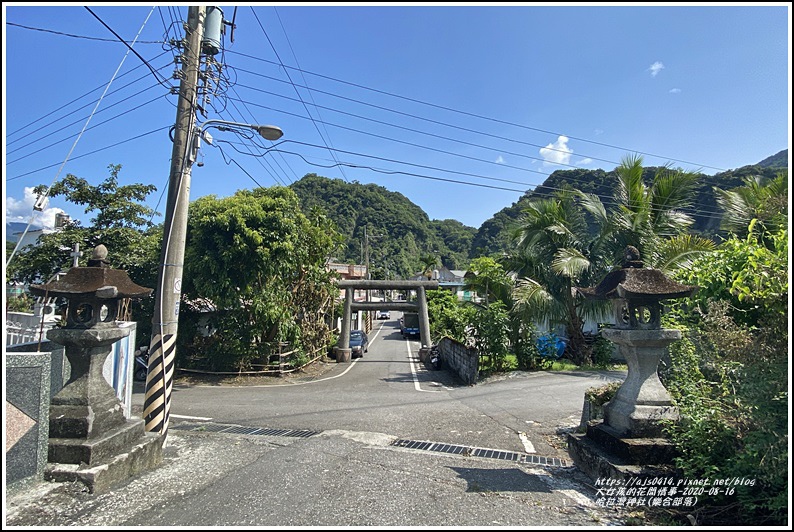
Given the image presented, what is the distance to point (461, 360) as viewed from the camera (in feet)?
47.2

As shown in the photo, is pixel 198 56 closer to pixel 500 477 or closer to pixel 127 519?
pixel 127 519

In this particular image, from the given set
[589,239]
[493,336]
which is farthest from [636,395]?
[589,239]

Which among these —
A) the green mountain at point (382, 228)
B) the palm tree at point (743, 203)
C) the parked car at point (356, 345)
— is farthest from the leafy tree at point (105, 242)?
the green mountain at point (382, 228)

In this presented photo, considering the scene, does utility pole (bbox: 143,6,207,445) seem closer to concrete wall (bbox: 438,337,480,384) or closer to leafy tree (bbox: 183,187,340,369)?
leafy tree (bbox: 183,187,340,369)

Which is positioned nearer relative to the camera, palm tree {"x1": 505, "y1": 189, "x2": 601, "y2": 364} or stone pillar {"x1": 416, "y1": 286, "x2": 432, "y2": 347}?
palm tree {"x1": 505, "y1": 189, "x2": 601, "y2": 364}

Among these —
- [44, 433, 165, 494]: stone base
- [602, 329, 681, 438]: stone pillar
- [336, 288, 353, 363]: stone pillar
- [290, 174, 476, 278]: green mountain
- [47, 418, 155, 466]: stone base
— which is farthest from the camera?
[290, 174, 476, 278]: green mountain

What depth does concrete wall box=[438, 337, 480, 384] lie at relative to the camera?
13.1m

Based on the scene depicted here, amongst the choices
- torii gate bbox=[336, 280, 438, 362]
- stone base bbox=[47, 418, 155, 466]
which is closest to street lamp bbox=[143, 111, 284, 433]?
stone base bbox=[47, 418, 155, 466]

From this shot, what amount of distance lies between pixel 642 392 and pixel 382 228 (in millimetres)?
71076

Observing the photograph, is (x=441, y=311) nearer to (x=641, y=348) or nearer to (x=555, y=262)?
(x=555, y=262)

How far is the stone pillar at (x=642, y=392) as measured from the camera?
4.19 meters

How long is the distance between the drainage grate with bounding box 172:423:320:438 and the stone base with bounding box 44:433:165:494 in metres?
2.11

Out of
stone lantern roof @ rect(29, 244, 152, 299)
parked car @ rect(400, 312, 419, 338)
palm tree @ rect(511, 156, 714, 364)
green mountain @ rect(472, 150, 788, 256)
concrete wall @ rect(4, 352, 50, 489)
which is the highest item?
green mountain @ rect(472, 150, 788, 256)

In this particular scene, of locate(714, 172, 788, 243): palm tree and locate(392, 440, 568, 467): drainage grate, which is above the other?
locate(714, 172, 788, 243): palm tree
